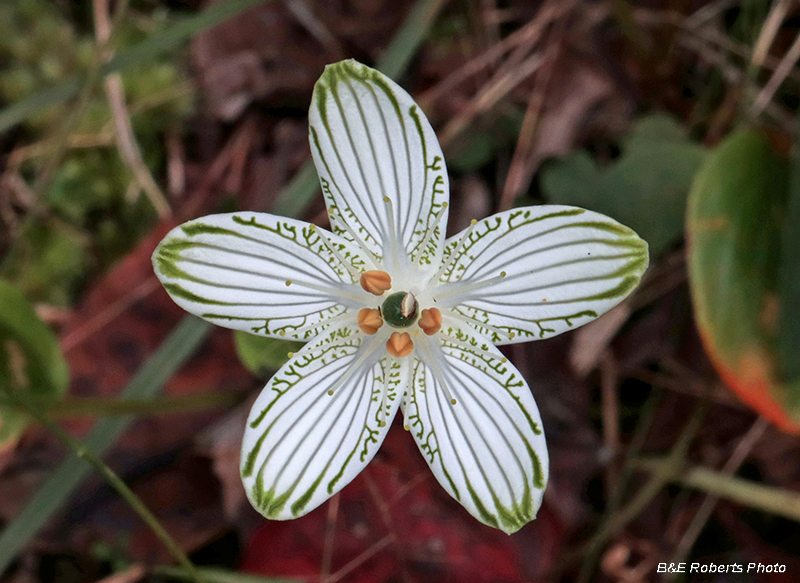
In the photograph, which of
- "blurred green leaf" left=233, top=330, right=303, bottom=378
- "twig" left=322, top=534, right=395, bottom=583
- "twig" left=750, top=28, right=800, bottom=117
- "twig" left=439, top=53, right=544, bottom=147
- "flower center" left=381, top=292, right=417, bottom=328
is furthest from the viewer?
"twig" left=439, top=53, right=544, bottom=147

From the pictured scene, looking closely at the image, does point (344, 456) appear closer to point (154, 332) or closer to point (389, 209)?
point (389, 209)

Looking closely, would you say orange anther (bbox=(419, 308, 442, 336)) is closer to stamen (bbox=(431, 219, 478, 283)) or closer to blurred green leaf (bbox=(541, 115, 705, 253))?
stamen (bbox=(431, 219, 478, 283))

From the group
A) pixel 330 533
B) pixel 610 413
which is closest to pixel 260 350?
pixel 330 533

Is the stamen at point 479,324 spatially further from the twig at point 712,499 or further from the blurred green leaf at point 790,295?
the twig at point 712,499

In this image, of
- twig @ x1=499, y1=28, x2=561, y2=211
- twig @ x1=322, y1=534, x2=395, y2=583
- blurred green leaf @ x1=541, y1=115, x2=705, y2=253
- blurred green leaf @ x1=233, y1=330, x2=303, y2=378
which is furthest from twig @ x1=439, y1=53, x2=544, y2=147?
twig @ x1=322, y1=534, x2=395, y2=583

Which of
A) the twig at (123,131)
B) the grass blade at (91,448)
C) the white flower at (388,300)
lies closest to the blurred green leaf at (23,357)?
the grass blade at (91,448)

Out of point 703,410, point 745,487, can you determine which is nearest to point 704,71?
point 703,410
